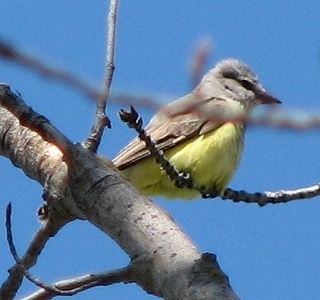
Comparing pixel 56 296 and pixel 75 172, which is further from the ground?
pixel 75 172

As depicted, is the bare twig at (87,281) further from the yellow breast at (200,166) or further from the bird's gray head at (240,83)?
the bird's gray head at (240,83)

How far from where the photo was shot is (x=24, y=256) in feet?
10.9

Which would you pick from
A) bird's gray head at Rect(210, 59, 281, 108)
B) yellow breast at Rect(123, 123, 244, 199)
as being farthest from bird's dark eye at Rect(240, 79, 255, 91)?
yellow breast at Rect(123, 123, 244, 199)

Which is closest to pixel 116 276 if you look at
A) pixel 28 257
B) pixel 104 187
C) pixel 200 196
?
pixel 104 187

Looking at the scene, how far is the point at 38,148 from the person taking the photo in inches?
138

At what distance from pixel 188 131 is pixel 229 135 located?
1.14 ft

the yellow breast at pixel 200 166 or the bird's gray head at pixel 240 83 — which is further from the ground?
the bird's gray head at pixel 240 83

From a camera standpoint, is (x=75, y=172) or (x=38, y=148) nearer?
(x=75, y=172)

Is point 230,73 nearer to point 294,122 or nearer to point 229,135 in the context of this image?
point 229,135

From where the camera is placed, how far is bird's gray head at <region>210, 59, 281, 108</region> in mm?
7227

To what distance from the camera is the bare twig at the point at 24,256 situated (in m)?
3.02

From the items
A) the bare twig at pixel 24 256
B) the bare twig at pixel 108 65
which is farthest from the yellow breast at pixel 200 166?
the bare twig at pixel 108 65

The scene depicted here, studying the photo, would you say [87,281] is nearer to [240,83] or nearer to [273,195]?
[273,195]

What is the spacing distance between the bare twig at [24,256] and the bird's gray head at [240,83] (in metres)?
3.84
